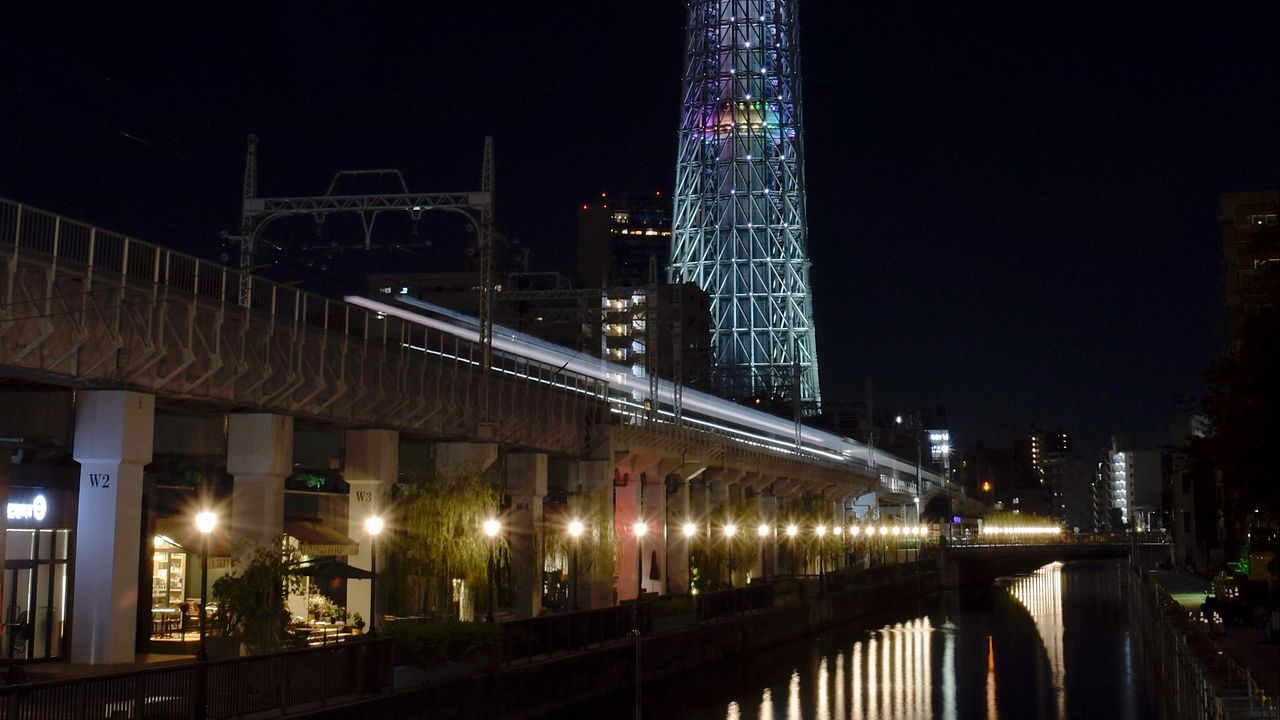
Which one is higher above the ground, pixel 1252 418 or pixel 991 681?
pixel 1252 418

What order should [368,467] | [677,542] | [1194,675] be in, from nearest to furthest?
[1194,675]
[368,467]
[677,542]

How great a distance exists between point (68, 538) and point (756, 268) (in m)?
120

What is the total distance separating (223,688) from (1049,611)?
77.5m

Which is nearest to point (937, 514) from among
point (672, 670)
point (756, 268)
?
point (756, 268)

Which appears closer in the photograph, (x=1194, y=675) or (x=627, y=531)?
(x=1194, y=675)

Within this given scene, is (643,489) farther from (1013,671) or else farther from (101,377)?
(101,377)

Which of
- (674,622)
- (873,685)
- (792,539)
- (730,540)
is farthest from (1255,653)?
(792,539)

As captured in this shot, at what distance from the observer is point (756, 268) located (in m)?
149

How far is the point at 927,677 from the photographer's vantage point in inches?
2035

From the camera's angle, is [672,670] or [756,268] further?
[756,268]

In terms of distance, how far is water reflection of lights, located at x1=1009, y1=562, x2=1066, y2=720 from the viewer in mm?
51062

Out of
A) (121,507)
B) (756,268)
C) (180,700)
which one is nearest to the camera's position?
(180,700)

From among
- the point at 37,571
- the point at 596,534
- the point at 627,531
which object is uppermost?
the point at 627,531

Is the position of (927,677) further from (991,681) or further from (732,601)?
(732,601)
